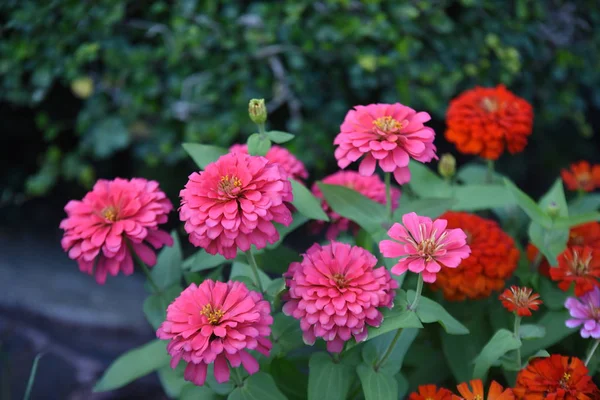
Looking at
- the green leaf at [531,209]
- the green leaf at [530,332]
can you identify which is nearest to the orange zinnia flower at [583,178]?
the green leaf at [531,209]

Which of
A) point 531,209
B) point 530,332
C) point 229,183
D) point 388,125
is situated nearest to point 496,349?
point 530,332

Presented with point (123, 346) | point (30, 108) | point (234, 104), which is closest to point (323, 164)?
point (234, 104)

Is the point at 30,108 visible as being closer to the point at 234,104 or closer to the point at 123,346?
the point at 234,104

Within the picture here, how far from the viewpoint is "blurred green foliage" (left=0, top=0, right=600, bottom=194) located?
190 centimetres

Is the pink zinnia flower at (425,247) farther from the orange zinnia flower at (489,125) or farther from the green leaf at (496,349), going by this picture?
the orange zinnia flower at (489,125)

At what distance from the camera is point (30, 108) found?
2.28 metres

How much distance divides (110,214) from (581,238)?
2.84 feet

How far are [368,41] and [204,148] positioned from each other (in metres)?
1.02

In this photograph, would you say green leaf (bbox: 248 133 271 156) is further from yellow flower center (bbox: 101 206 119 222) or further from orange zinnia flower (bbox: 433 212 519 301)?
orange zinnia flower (bbox: 433 212 519 301)

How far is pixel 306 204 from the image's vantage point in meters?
1.00

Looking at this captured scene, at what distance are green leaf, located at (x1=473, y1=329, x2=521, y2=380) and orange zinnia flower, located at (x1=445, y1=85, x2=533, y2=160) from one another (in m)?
0.42

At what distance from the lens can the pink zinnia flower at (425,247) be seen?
79 centimetres

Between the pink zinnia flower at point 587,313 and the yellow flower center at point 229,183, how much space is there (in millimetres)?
565

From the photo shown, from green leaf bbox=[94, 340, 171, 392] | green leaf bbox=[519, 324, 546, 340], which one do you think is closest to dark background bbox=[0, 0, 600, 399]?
green leaf bbox=[94, 340, 171, 392]
